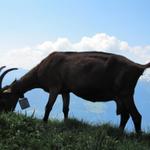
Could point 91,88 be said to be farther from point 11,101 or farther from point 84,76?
point 11,101

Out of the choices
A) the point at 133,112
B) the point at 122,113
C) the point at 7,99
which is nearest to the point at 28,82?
the point at 7,99

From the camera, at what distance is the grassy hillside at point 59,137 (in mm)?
11039

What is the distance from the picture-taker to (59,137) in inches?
453

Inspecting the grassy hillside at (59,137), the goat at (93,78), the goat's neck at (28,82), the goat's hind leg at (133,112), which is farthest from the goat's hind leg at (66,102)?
the goat's hind leg at (133,112)

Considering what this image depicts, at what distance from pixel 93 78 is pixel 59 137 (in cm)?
273

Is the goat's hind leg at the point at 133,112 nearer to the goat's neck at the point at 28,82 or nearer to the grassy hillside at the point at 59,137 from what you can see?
the grassy hillside at the point at 59,137

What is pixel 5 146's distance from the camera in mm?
10844

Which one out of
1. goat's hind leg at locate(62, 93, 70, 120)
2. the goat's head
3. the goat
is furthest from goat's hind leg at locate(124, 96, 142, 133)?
the goat's head

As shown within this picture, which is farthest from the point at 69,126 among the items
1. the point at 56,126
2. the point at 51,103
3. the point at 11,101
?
the point at 11,101

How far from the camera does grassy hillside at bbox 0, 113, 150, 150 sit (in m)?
11.0

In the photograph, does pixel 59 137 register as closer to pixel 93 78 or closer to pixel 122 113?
pixel 93 78

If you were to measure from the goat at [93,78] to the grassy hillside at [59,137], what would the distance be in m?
0.91

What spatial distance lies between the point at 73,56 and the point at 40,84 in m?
1.46

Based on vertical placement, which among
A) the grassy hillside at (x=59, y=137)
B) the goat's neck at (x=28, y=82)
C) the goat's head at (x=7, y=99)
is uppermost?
the goat's neck at (x=28, y=82)
